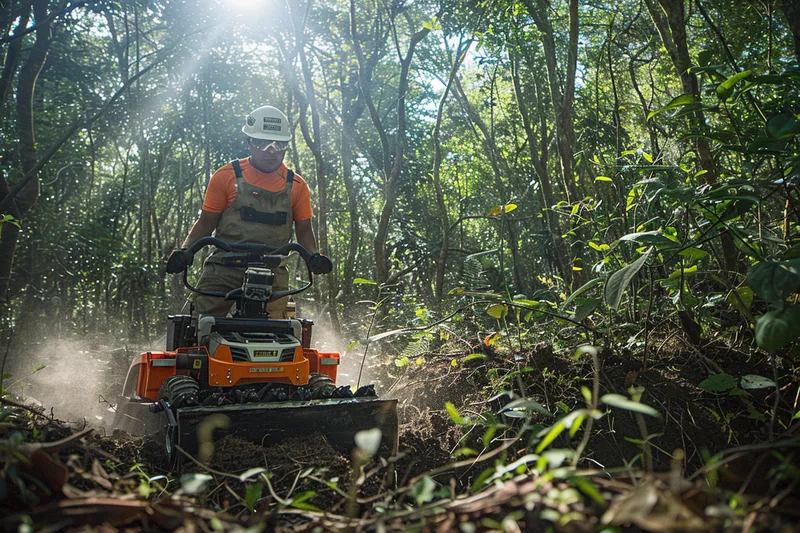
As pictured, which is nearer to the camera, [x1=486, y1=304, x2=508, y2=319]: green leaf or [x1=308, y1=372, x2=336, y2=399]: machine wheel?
[x1=486, y1=304, x2=508, y2=319]: green leaf

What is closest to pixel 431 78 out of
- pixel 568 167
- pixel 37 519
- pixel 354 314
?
pixel 354 314

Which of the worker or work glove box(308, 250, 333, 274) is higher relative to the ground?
the worker

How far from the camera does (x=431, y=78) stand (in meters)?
21.9

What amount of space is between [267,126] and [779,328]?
13.9 feet

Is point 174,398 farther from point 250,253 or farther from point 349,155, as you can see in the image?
point 349,155

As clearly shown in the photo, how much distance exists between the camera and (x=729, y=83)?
98.4 inches

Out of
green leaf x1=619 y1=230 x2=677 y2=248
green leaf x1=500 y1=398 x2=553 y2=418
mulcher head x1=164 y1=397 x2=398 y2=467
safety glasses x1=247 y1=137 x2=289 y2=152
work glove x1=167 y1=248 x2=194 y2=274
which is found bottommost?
mulcher head x1=164 y1=397 x2=398 y2=467

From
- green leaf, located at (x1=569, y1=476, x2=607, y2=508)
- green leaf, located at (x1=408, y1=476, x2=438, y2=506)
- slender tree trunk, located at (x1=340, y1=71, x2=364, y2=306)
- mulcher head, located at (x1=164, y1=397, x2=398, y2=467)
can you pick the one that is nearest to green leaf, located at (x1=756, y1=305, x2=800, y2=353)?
green leaf, located at (x1=569, y1=476, x2=607, y2=508)

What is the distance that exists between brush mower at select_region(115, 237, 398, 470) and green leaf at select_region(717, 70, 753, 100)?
7.71ft

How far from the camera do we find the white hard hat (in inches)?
207

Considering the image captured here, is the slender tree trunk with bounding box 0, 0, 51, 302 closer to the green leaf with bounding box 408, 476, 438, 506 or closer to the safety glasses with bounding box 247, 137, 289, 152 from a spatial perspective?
the safety glasses with bounding box 247, 137, 289, 152

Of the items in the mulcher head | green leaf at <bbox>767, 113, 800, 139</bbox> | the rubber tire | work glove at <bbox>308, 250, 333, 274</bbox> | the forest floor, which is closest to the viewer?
the forest floor

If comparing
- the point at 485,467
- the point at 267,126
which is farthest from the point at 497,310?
the point at 267,126

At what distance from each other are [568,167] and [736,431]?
3.21 metres
